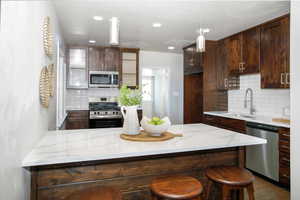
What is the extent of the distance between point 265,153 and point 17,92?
3.17 metres

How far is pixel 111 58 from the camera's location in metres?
4.85

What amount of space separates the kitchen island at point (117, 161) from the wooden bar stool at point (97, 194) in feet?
0.63

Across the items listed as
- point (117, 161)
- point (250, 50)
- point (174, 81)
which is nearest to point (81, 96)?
point (174, 81)

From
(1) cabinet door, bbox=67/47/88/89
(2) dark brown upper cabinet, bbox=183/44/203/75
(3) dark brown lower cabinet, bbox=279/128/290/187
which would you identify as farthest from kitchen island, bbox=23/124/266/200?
(1) cabinet door, bbox=67/47/88/89

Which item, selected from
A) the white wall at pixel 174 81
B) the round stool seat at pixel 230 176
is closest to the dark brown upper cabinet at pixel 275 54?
the round stool seat at pixel 230 176

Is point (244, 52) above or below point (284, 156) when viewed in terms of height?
above

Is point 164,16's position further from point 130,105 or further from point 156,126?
point 156,126

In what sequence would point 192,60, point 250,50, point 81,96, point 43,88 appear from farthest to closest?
point 81,96 < point 192,60 < point 250,50 < point 43,88

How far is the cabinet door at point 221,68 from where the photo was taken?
13.3 feet

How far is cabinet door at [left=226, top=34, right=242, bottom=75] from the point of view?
372 centimetres

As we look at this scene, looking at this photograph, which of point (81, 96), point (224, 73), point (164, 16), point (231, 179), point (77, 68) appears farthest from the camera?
point (81, 96)

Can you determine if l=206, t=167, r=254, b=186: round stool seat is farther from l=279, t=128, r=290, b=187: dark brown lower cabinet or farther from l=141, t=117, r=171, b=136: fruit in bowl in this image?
l=279, t=128, r=290, b=187: dark brown lower cabinet

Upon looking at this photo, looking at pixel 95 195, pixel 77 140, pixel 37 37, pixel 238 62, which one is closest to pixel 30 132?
pixel 77 140

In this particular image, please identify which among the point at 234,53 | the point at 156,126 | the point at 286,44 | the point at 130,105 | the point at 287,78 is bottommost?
the point at 156,126
